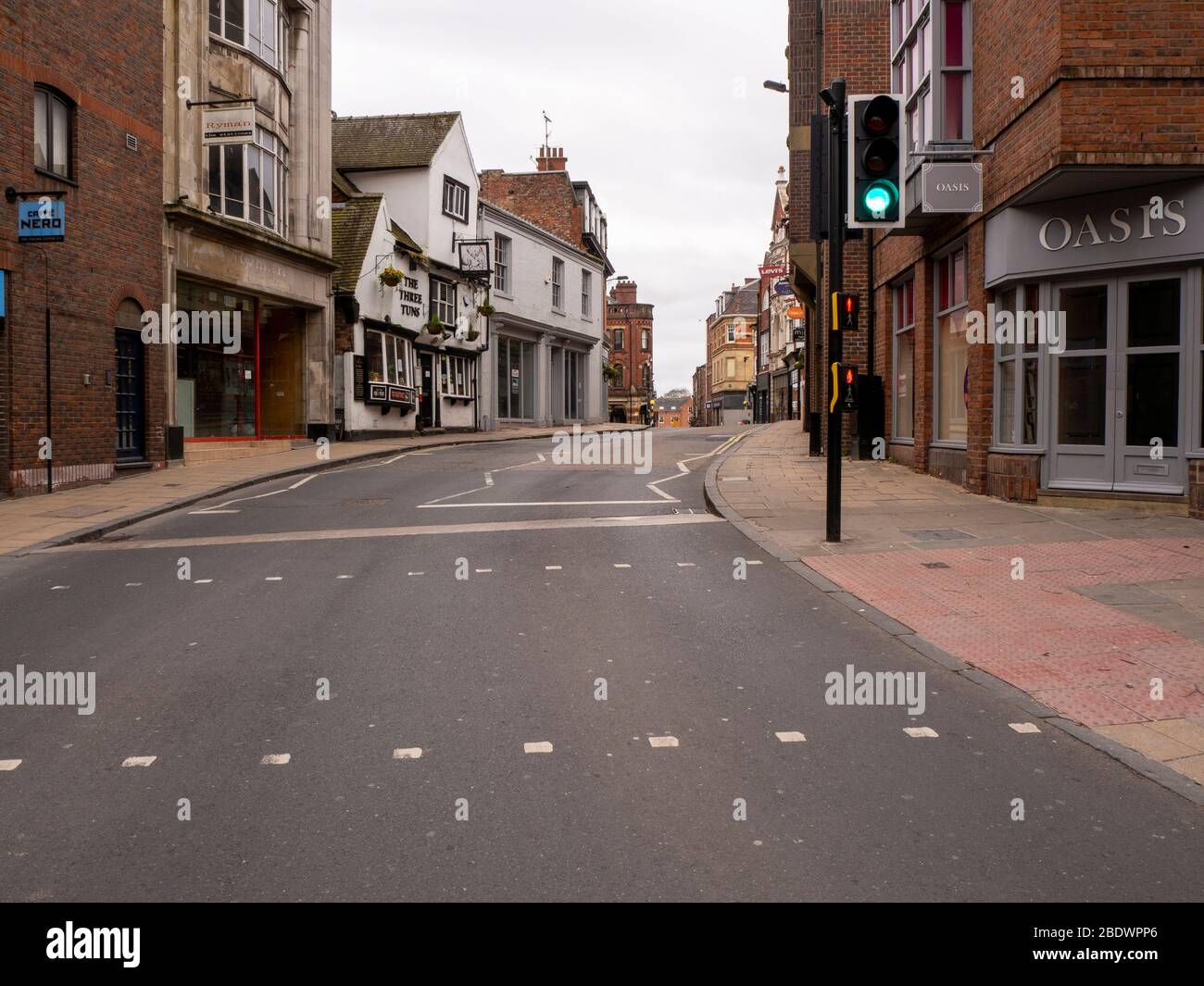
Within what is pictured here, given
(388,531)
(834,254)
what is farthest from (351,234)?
(834,254)

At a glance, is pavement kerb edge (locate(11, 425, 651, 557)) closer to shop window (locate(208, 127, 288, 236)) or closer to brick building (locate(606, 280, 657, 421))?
shop window (locate(208, 127, 288, 236))

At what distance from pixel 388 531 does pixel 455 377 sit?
25.0m

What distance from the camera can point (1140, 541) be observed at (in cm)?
1028

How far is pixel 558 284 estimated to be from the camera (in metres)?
46.2

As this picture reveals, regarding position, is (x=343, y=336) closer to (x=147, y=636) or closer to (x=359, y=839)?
(x=147, y=636)

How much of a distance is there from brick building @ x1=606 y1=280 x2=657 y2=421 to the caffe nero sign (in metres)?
71.0

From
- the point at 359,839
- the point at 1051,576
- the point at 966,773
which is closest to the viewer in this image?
the point at 359,839

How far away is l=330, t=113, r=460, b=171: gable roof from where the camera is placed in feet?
111

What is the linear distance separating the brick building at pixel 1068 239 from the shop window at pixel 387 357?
58.4ft

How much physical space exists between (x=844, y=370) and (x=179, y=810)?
8.02 meters
